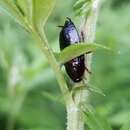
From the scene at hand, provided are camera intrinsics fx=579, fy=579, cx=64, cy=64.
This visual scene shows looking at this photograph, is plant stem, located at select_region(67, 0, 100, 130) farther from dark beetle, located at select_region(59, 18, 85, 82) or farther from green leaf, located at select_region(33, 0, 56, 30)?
green leaf, located at select_region(33, 0, 56, 30)

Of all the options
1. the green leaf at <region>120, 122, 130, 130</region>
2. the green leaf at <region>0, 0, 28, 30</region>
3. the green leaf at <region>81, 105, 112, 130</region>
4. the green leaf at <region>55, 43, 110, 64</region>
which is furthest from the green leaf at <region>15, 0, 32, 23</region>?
the green leaf at <region>120, 122, 130, 130</region>

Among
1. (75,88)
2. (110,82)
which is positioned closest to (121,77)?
(110,82)

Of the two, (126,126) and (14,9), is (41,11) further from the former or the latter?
(126,126)

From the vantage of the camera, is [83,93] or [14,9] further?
[83,93]

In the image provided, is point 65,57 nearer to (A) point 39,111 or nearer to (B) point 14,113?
(B) point 14,113

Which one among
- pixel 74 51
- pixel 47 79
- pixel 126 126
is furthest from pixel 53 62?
pixel 47 79

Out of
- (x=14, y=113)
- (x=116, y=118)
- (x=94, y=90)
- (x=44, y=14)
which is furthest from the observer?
A: (x=14, y=113)
